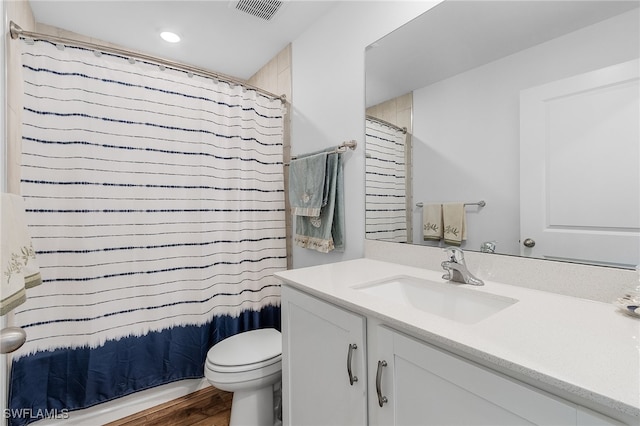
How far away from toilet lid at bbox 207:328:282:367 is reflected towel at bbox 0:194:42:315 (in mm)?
830

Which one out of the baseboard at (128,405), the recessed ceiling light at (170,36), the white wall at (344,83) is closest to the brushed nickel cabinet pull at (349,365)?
the white wall at (344,83)

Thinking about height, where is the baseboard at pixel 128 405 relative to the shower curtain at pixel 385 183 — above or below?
below

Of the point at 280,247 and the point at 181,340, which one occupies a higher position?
the point at 280,247

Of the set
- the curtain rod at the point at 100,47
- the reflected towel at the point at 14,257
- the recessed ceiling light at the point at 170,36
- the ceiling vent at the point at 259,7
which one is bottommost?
the reflected towel at the point at 14,257

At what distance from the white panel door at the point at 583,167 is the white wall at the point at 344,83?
73cm

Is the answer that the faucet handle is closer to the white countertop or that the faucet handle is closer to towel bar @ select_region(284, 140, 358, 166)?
the white countertop

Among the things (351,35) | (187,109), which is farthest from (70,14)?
(351,35)

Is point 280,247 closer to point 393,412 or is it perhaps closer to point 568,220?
point 393,412

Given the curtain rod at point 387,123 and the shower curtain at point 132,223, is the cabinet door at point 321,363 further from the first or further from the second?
the curtain rod at point 387,123

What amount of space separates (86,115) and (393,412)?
183 cm

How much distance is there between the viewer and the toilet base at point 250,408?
1398 mm

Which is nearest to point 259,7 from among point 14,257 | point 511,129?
point 511,129

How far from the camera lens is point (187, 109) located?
170cm

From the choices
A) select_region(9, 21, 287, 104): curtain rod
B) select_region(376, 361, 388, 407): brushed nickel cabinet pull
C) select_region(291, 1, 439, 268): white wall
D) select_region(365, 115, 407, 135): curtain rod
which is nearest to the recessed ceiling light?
select_region(9, 21, 287, 104): curtain rod
